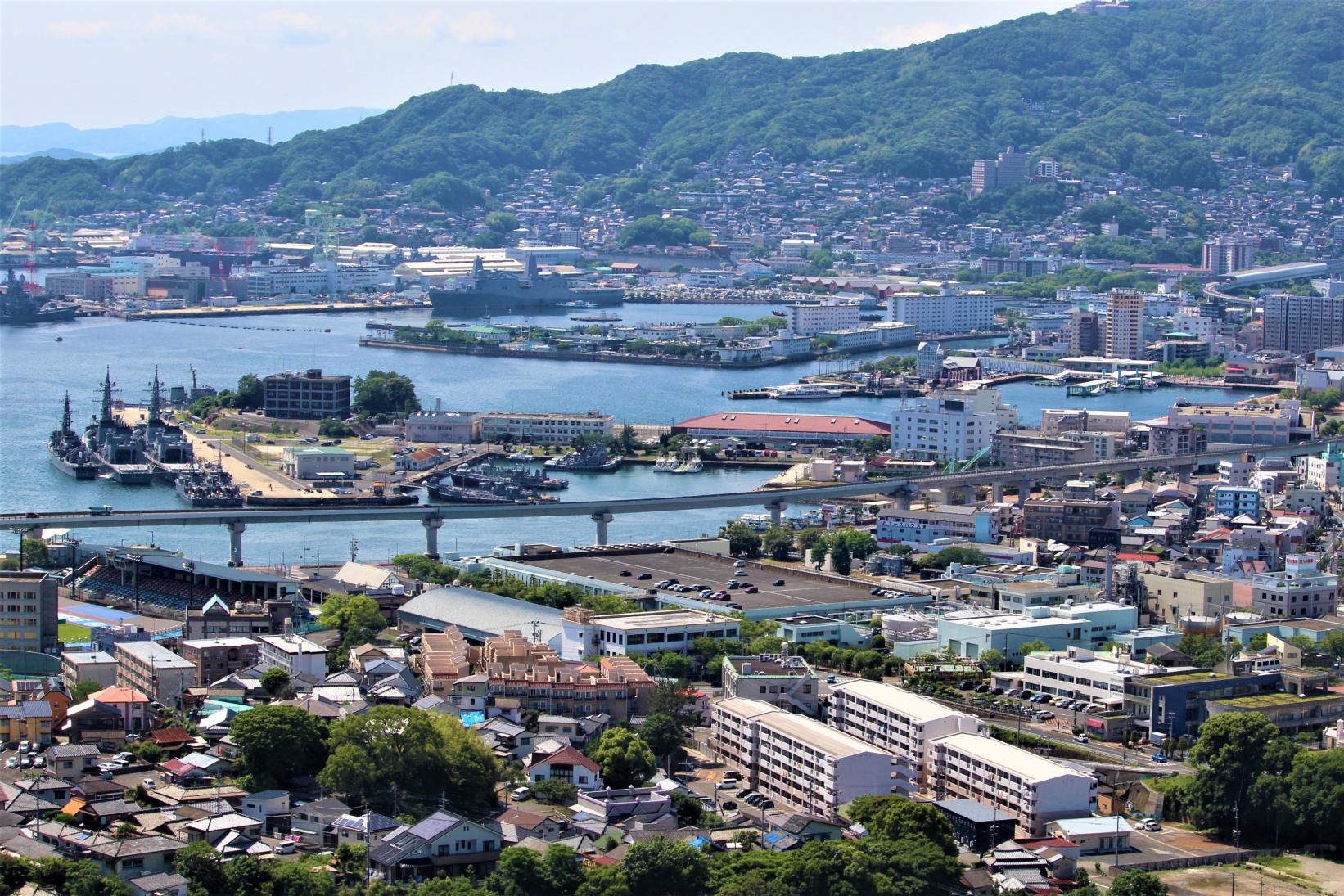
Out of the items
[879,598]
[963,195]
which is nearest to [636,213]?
[963,195]

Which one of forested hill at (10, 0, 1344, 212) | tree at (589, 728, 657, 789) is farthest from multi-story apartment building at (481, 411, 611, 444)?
forested hill at (10, 0, 1344, 212)

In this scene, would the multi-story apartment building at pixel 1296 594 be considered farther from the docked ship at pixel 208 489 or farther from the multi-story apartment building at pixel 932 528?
the docked ship at pixel 208 489

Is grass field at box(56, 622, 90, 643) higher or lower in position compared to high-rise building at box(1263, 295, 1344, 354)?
lower

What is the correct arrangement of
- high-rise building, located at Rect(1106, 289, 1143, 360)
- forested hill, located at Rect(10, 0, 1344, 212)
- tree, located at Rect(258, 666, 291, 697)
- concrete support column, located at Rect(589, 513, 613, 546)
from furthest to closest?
forested hill, located at Rect(10, 0, 1344, 212) < high-rise building, located at Rect(1106, 289, 1143, 360) < concrete support column, located at Rect(589, 513, 613, 546) < tree, located at Rect(258, 666, 291, 697)

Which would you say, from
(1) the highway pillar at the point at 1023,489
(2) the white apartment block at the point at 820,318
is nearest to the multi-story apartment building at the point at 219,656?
(1) the highway pillar at the point at 1023,489

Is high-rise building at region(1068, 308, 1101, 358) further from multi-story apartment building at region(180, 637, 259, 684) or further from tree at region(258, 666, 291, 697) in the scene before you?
tree at region(258, 666, 291, 697)
